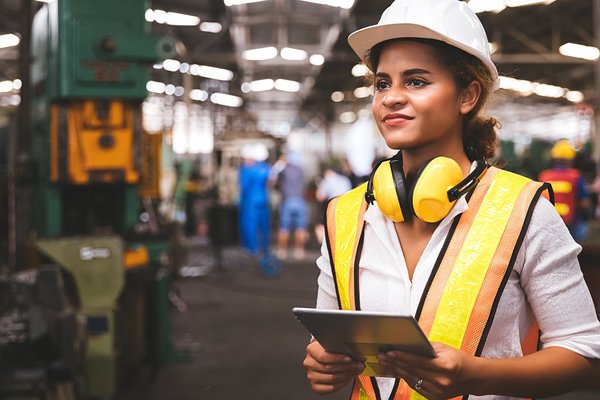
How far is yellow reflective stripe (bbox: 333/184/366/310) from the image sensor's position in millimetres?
1220

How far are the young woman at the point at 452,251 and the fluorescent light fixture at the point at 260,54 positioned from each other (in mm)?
13727

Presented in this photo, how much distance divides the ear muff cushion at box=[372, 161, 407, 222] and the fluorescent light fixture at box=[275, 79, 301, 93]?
20.0 m

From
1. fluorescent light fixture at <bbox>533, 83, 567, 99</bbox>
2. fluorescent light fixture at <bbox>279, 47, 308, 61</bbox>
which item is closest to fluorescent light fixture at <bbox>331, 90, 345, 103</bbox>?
fluorescent light fixture at <bbox>533, 83, 567, 99</bbox>

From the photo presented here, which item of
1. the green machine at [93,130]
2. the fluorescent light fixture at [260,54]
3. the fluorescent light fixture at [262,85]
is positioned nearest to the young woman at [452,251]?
the green machine at [93,130]

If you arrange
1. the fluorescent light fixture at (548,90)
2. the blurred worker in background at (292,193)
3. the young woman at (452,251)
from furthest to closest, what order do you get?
the fluorescent light fixture at (548,90) → the blurred worker in background at (292,193) → the young woman at (452,251)

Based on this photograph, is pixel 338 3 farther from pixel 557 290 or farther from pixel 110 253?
pixel 557 290

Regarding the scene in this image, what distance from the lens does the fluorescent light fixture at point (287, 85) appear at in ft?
69.2

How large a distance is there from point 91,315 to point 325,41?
1127cm

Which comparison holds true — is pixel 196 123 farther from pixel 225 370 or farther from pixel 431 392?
pixel 431 392

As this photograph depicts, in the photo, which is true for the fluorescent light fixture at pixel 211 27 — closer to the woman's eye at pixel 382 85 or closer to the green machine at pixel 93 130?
the green machine at pixel 93 130

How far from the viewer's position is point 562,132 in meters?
29.8

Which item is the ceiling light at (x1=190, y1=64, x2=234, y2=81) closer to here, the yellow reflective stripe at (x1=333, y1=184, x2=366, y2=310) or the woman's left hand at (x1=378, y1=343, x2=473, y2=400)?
the yellow reflective stripe at (x1=333, y1=184, x2=366, y2=310)

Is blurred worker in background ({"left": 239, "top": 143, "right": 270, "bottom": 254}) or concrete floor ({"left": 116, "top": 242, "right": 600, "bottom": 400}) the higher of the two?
blurred worker in background ({"left": 239, "top": 143, "right": 270, "bottom": 254})

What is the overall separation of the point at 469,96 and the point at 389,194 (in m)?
0.23
